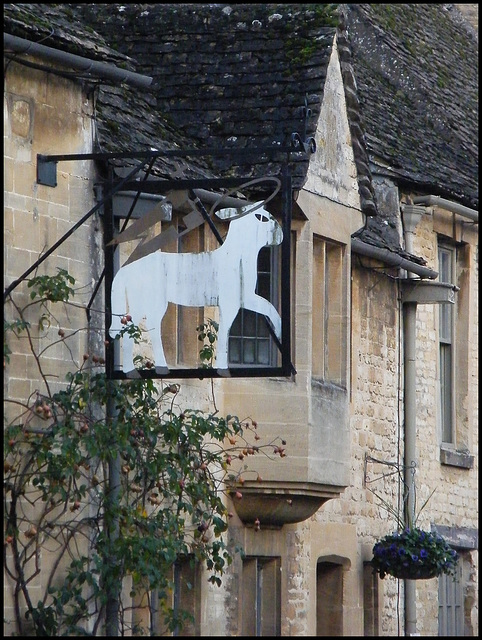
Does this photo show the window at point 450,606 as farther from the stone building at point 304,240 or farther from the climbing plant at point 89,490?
the climbing plant at point 89,490

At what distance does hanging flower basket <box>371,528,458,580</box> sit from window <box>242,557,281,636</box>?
1.77 meters

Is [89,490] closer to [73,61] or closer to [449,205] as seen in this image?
[73,61]

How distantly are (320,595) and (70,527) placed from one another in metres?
5.39

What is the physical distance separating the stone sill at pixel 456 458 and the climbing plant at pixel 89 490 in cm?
675

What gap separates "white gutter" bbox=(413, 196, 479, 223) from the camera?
19.1 m

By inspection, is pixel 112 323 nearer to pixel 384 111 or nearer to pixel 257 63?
pixel 257 63

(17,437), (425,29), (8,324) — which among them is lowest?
(17,437)

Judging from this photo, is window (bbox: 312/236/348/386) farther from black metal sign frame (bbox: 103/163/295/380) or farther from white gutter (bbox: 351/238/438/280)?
black metal sign frame (bbox: 103/163/295/380)

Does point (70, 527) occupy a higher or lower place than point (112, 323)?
lower

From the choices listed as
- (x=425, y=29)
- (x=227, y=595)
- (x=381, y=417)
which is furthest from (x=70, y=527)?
(x=425, y=29)

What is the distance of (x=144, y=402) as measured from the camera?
12.7m

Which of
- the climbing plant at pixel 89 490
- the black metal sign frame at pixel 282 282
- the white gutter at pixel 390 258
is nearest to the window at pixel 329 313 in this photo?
the white gutter at pixel 390 258

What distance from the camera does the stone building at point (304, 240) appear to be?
495 inches

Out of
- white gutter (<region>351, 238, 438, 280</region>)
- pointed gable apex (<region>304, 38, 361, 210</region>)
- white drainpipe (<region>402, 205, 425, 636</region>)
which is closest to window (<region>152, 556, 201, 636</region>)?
pointed gable apex (<region>304, 38, 361, 210</region>)
